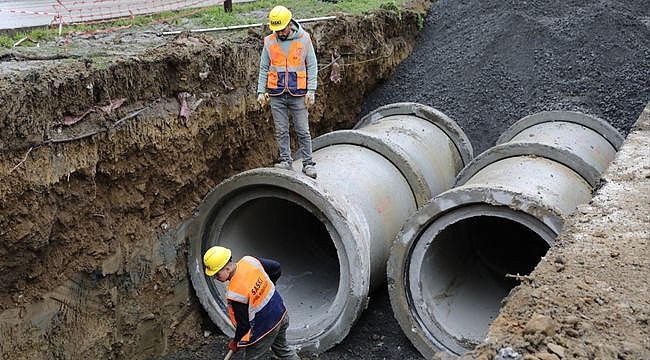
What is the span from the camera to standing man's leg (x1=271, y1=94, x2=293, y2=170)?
6090mm

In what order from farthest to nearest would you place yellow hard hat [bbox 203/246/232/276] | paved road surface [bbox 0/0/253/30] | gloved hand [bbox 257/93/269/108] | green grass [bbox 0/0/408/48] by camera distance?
paved road surface [bbox 0/0/253/30] < green grass [bbox 0/0/408/48] < gloved hand [bbox 257/93/269/108] < yellow hard hat [bbox 203/246/232/276]

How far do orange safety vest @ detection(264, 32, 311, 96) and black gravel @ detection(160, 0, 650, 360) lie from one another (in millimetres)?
4086

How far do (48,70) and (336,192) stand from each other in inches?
104

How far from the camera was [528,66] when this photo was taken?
396 inches

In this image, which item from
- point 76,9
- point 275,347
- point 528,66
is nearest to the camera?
point 275,347

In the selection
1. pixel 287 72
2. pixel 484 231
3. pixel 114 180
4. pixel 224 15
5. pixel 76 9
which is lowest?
pixel 484 231

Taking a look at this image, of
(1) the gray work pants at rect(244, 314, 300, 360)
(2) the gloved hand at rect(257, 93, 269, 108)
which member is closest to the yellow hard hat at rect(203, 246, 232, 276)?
(1) the gray work pants at rect(244, 314, 300, 360)

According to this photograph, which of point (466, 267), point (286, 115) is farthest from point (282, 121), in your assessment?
point (466, 267)

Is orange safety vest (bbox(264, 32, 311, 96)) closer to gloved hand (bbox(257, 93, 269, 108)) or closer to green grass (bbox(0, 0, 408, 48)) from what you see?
gloved hand (bbox(257, 93, 269, 108))

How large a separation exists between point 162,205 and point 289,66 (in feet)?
5.90

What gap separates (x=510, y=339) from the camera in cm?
313

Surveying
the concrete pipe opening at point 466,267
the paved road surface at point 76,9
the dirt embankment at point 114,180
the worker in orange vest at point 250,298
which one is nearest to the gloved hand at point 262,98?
the dirt embankment at point 114,180

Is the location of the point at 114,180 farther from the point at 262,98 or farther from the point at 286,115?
the point at 286,115

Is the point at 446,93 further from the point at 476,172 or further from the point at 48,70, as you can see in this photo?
the point at 48,70
